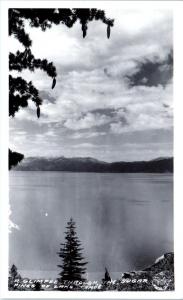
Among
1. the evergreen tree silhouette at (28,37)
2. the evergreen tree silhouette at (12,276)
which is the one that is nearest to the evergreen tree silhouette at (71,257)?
the evergreen tree silhouette at (12,276)

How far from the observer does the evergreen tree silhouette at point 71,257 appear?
2.70 metres

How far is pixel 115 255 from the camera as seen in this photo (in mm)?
2705

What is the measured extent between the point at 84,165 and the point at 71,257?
0.49 metres

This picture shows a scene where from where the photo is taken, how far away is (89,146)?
271cm

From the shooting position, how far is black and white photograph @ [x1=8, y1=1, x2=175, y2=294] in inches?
106

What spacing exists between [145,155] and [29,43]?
85cm

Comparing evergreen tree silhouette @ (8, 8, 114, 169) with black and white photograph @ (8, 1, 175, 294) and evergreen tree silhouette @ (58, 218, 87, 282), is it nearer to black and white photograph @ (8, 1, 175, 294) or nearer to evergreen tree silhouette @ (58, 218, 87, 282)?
black and white photograph @ (8, 1, 175, 294)

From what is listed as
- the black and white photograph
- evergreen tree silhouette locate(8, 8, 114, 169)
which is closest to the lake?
the black and white photograph

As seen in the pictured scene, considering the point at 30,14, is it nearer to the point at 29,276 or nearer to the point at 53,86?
the point at 53,86

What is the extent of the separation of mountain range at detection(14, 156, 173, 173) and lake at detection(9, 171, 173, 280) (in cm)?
3

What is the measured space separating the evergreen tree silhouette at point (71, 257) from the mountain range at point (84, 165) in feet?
0.93
